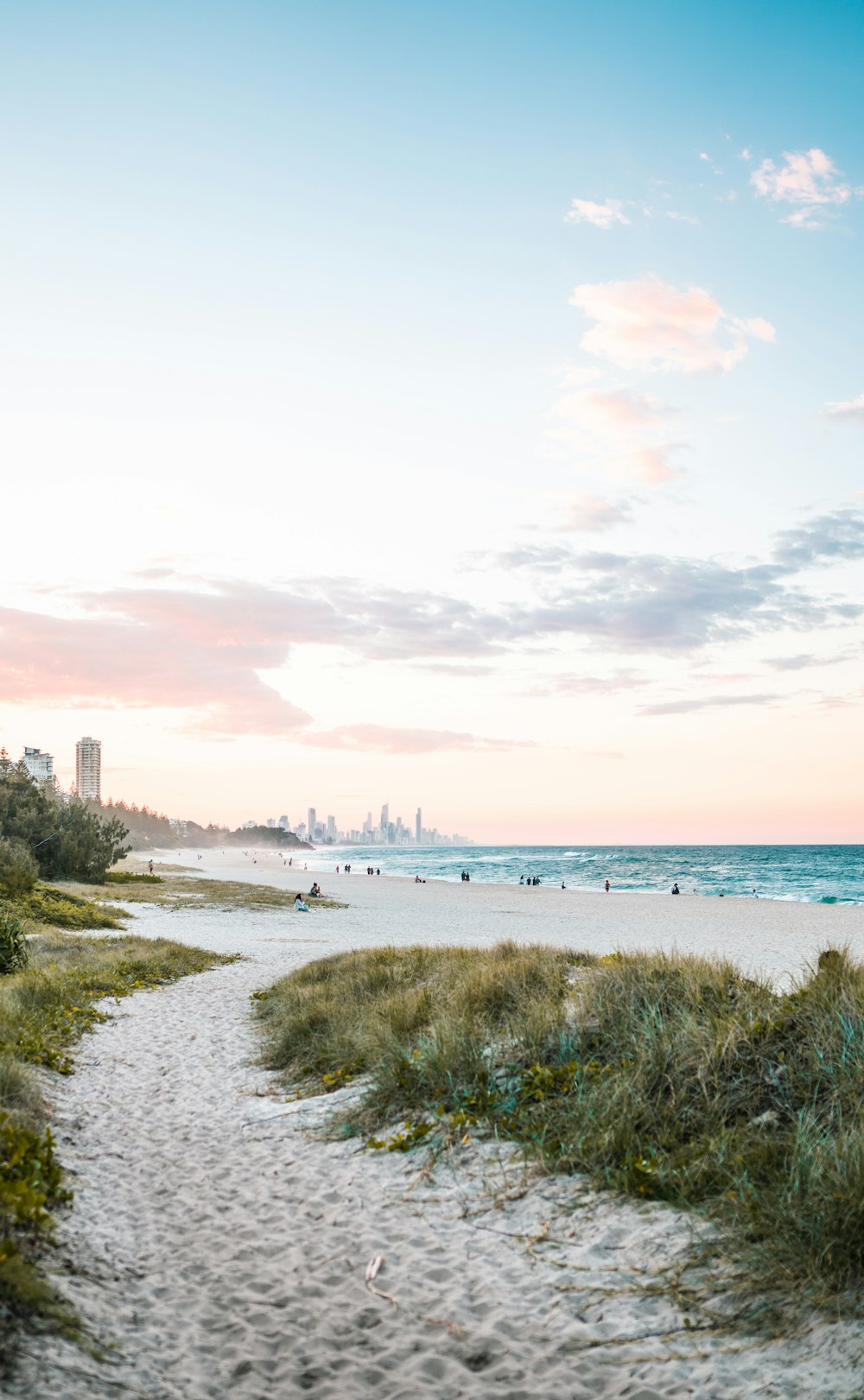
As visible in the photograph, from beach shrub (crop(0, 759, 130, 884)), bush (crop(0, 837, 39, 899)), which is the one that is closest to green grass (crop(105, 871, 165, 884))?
beach shrub (crop(0, 759, 130, 884))

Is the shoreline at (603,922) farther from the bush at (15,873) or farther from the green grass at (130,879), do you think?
the green grass at (130,879)

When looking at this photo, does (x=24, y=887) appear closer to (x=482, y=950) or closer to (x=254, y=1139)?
(x=482, y=950)

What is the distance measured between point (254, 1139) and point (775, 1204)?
460 cm

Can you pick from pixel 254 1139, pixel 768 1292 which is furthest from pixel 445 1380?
pixel 254 1139

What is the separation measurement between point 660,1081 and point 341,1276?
3036 millimetres

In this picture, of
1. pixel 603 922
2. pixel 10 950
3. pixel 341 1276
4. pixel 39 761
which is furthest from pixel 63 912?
pixel 39 761

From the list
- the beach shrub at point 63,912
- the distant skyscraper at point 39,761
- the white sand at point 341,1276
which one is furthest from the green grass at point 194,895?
the distant skyscraper at point 39,761

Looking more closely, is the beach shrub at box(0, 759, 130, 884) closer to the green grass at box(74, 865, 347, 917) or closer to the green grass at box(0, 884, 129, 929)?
the green grass at box(74, 865, 347, 917)

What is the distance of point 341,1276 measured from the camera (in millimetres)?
5348

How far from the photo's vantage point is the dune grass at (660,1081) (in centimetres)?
524

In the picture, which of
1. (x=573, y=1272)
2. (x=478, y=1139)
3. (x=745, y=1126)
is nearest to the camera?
(x=573, y=1272)

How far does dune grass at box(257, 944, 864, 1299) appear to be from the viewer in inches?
206

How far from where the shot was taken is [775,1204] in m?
5.36

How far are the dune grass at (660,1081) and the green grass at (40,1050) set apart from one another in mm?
2703
